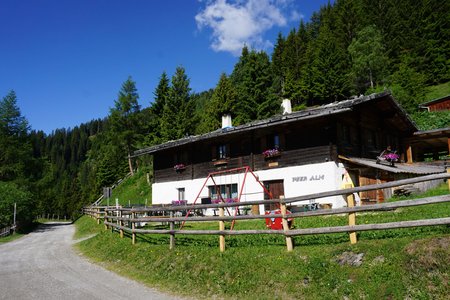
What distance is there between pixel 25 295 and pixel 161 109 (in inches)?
1633

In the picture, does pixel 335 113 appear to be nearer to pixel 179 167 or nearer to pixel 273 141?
pixel 273 141

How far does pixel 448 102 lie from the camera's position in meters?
45.4

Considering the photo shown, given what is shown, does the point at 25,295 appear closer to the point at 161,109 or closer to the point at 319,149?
the point at 319,149

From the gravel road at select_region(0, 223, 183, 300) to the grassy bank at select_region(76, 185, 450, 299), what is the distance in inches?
27.2

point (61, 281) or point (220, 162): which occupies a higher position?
point (220, 162)

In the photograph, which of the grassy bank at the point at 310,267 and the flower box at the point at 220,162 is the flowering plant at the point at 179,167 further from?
the grassy bank at the point at 310,267

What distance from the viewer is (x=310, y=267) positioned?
23.6 ft

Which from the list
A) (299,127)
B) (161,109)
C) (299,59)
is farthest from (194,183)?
(299,59)

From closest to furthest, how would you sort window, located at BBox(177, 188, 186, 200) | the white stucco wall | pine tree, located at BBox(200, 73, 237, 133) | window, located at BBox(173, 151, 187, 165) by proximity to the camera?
the white stucco wall < window, located at BBox(177, 188, 186, 200) < window, located at BBox(173, 151, 187, 165) < pine tree, located at BBox(200, 73, 237, 133)

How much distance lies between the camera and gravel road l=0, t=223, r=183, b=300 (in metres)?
8.54

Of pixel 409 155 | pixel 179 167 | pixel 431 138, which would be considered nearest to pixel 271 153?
pixel 179 167

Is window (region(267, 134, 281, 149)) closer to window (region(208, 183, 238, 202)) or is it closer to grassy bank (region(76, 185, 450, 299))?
window (region(208, 183, 238, 202))

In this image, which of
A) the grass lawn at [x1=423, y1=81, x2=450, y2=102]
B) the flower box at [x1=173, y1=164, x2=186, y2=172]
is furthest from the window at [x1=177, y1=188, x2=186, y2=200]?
the grass lawn at [x1=423, y1=81, x2=450, y2=102]

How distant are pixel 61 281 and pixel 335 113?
14053 mm
